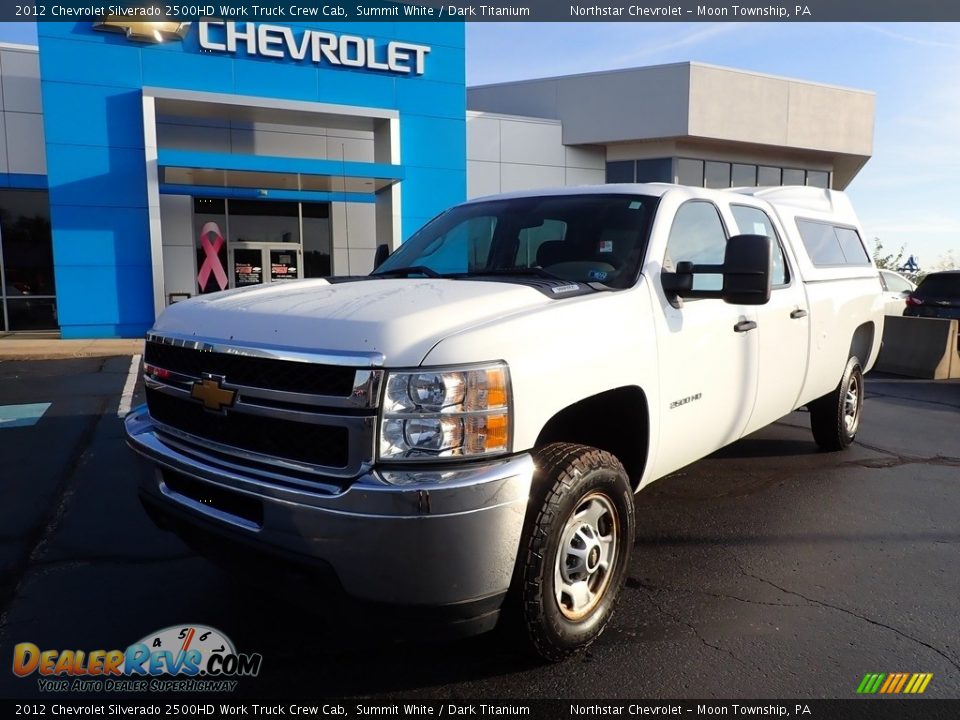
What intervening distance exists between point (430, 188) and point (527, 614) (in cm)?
1641

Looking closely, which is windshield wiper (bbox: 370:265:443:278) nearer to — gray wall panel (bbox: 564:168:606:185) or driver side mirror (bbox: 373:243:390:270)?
driver side mirror (bbox: 373:243:390:270)

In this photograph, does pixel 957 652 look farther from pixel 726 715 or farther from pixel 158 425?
pixel 158 425

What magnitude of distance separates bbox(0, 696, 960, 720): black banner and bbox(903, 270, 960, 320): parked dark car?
38.4 ft

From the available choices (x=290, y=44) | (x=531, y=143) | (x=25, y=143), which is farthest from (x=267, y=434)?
(x=531, y=143)

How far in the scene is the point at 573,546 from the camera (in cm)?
285

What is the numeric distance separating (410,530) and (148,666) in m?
1.47

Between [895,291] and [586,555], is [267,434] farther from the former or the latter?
[895,291]

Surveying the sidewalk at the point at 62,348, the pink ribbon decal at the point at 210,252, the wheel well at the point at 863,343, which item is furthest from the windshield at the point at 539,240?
the pink ribbon decal at the point at 210,252

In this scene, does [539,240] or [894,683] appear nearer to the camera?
[894,683]

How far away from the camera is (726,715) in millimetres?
2559

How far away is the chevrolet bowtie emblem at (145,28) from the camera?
14852mm

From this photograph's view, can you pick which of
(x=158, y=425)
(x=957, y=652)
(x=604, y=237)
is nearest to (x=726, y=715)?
(x=957, y=652)

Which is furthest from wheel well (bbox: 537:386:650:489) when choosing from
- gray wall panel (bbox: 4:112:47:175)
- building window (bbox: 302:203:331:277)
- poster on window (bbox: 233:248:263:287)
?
gray wall panel (bbox: 4:112:47:175)

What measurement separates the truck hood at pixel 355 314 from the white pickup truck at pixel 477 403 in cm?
1
